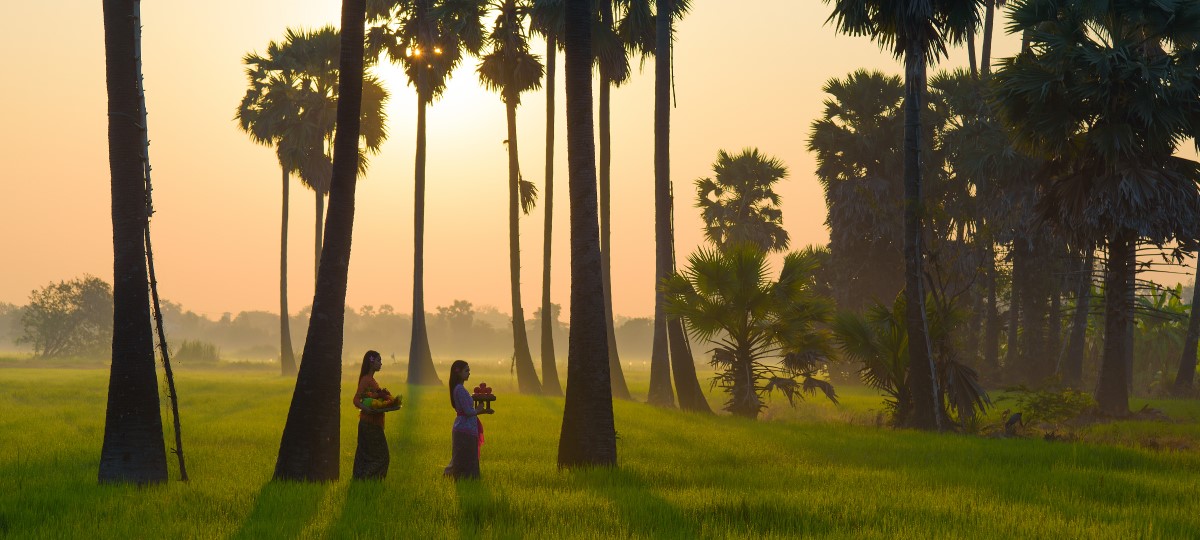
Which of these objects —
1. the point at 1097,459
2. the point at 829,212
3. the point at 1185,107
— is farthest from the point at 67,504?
the point at 829,212

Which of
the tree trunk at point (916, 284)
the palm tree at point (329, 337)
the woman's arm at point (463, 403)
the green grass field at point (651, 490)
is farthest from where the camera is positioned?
the tree trunk at point (916, 284)

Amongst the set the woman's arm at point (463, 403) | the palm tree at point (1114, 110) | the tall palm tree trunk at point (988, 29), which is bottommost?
the woman's arm at point (463, 403)

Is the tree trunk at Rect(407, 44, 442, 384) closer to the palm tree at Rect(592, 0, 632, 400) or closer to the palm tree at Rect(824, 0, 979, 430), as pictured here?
the palm tree at Rect(592, 0, 632, 400)

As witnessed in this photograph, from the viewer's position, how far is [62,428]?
22047mm

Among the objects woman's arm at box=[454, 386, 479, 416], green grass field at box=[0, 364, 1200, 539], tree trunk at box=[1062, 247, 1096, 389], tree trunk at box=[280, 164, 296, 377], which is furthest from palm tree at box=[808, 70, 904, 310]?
woman's arm at box=[454, 386, 479, 416]

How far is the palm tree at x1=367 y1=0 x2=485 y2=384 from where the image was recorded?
42594 millimetres

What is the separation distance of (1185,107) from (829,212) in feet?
81.2

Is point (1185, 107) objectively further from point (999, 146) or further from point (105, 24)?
Answer: point (105, 24)

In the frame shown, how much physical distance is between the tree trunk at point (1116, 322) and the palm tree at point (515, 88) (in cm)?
1988

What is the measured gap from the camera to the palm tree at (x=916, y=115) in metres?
23.4

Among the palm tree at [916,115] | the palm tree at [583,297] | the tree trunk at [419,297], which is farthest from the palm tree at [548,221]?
the palm tree at [583,297]

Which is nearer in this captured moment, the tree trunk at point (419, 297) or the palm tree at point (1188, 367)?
the palm tree at point (1188, 367)

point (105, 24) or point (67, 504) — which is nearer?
point (67, 504)

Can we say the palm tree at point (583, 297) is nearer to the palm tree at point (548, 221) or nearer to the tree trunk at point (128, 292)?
the tree trunk at point (128, 292)
